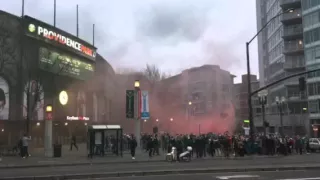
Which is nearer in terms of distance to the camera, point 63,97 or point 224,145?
point 224,145

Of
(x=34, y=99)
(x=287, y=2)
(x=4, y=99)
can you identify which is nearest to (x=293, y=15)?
(x=287, y=2)

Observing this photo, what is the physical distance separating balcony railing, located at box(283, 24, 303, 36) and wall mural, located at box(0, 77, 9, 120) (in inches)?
1848

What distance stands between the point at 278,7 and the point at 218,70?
22.7 m

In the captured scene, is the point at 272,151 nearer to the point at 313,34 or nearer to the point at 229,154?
the point at 229,154

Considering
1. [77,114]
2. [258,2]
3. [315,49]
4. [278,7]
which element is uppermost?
[258,2]

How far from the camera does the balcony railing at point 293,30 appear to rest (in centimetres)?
6540

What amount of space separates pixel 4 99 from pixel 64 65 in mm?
8896

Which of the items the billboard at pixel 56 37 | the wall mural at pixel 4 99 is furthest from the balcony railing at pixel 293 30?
the wall mural at pixel 4 99

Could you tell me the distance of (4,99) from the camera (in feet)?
131

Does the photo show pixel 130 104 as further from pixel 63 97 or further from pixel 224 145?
pixel 63 97

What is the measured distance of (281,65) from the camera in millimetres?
69938

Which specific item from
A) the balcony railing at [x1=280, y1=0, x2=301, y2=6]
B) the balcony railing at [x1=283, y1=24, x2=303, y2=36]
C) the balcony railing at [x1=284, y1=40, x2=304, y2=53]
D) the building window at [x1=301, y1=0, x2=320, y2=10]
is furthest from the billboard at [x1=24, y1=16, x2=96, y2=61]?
the building window at [x1=301, y1=0, x2=320, y2=10]

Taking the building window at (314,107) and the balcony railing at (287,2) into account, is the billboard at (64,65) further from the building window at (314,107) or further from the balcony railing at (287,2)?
the balcony railing at (287,2)

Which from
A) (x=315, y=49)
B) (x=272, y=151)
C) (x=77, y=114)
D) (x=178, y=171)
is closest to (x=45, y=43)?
(x=77, y=114)
